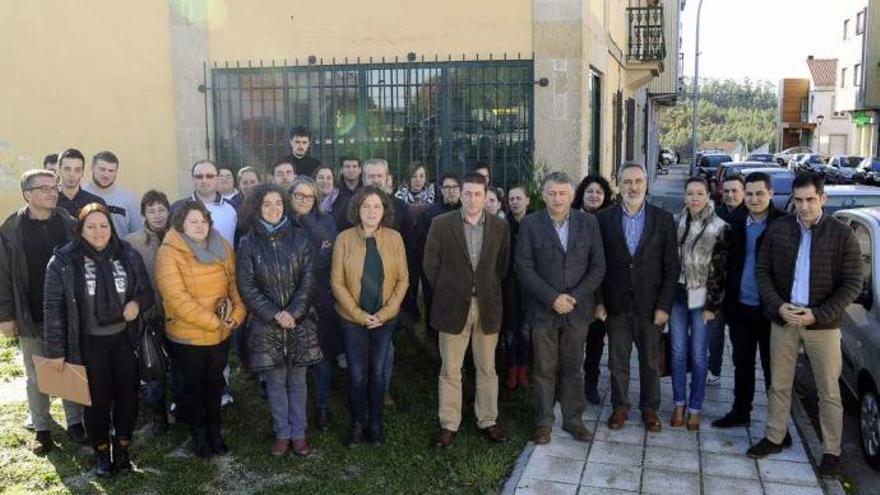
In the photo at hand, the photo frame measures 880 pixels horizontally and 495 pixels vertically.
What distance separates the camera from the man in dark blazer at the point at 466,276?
16.8 feet

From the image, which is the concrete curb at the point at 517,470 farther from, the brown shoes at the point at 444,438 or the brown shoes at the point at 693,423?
the brown shoes at the point at 693,423

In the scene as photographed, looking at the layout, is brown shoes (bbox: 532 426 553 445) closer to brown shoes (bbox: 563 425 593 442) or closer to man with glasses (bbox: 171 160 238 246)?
brown shoes (bbox: 563 425 593 442)

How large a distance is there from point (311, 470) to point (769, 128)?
111 metres

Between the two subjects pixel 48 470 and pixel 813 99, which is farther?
pixel 813 99

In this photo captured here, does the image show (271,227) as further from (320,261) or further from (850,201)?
(850,201)

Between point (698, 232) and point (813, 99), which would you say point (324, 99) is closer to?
point (698, 232)

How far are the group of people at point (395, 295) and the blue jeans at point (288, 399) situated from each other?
0.05 ft

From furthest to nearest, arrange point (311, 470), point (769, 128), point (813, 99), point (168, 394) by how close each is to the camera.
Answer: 1. point (769, 128)
2. point (813, 99)
3. point (168, 394)
4. point (311, 470)

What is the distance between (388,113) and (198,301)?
513 centimetres

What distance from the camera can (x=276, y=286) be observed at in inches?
193

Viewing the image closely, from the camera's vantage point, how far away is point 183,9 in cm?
969

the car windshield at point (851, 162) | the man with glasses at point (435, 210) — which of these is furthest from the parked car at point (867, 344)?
the car windshield at point (851, 162)

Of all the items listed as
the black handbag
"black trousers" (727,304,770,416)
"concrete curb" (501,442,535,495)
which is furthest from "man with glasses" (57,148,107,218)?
"black trousers" (727,304,770,416)

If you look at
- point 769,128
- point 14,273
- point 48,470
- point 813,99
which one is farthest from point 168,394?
point 769,128
